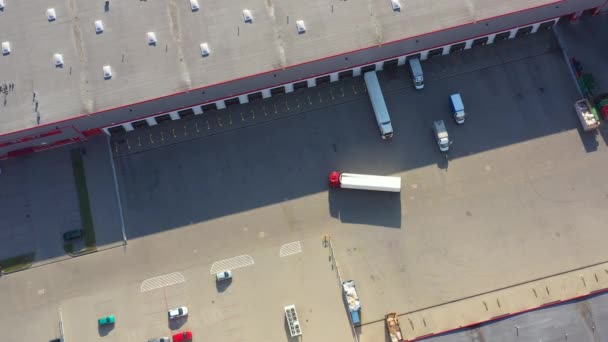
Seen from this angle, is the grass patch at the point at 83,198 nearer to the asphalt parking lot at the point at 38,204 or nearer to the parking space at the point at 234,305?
the asphalt parking lot at the point at 38,204

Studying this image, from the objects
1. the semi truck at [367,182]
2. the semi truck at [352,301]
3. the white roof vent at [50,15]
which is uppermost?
the white roof vent at [50,15]

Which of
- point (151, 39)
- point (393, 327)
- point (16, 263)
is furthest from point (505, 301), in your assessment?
point (16, 263)

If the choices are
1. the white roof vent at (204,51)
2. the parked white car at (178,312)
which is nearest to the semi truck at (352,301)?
the parked white car at (178,312)

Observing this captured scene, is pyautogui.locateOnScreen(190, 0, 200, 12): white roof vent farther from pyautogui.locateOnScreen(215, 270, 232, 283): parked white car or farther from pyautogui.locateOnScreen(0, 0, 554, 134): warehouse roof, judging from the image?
pyautogui.locateOnScreen(215, 270, 232, 283): parked white car

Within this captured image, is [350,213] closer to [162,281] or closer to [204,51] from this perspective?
[162,281]

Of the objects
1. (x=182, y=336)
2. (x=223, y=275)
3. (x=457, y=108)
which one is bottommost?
(x=182, y=336)

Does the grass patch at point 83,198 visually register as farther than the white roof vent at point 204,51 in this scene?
Yes

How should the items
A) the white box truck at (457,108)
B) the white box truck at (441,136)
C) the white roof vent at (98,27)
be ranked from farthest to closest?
the white box truck at (457,108), the white box truck at (441,136), the white roof vent at (98,27)
